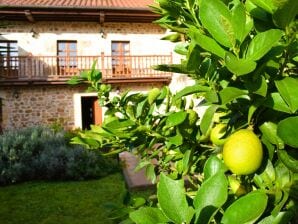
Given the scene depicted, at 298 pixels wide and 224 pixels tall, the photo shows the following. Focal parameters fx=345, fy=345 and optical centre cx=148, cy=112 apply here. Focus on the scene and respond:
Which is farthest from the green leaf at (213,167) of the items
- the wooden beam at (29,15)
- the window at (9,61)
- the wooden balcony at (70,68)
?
the wooden beam at (29,15)

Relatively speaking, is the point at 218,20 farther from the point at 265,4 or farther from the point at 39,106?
the point at 39,106

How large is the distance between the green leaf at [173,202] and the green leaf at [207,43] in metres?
0.24

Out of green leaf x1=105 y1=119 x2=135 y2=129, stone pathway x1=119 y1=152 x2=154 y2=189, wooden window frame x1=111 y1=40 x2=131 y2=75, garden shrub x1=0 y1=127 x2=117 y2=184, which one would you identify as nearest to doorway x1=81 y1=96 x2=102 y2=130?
wooden window frame x1=111 y1=40 x2=131 y2=75

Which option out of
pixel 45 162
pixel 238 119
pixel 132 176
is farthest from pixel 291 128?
pixel 45 162

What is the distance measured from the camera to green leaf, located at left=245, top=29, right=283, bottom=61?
56 cm

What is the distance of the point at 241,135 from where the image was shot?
69 cm

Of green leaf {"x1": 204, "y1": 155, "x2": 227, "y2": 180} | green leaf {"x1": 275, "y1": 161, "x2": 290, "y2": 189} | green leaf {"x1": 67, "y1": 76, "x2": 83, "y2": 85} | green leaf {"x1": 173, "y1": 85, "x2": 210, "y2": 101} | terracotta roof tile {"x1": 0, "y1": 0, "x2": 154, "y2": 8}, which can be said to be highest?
terracotta roof tile {"x1": 0, "y1": 0, "x2": 154, "y2": 8}

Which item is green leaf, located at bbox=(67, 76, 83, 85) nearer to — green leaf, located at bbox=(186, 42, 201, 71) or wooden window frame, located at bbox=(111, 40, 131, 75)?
green leaf, located at bbox=(186, 42, 201, 71)

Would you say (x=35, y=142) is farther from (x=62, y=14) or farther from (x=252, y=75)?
(x=252, y=75)

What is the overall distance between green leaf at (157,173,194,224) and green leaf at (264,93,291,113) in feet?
0.89

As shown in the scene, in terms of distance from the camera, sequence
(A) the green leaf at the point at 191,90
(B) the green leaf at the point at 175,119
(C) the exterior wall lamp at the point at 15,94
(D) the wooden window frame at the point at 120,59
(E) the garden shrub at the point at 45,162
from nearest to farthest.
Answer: (A) the green leaf at the point at 191,90
(B) the green leaf at the point at 175,119
(E) the garden shrub at the point at 45,162
(C) the exterior wall lamp at the point at 15,94
(D) the wooden window frame at the point at 120,59

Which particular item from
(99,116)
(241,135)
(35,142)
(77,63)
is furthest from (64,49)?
(241,135)

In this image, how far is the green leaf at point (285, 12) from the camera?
540 millimetres

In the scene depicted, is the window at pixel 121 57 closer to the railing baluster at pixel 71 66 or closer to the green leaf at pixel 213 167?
the railing baluster at pixel 71 66
